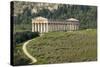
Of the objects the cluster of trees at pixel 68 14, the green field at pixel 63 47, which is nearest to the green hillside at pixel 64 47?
the green field at pixel 63 47

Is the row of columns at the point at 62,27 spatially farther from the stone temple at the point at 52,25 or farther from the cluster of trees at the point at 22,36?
the cluster of trees at the point at 22,36

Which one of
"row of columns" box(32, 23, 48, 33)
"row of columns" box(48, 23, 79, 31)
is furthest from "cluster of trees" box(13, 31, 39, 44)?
"row of columns" box(48, 23, 79, 31)

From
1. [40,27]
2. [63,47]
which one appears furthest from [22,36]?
[63,47]

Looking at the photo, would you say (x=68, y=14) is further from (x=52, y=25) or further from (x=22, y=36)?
(x=22, y=36)

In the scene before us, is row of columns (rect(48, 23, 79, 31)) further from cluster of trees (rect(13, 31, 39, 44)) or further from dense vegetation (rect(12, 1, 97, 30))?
cluster of trees (rect(13, 31, 39, 44))
